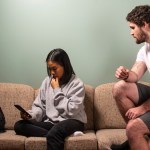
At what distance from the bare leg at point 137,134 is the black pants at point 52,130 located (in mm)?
566

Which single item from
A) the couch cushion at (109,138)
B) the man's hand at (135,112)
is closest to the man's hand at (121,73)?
the man's hand at (135,112)

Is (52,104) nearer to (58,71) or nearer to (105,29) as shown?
(58,71)

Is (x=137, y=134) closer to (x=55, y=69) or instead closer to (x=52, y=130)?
(x=52, y=130)

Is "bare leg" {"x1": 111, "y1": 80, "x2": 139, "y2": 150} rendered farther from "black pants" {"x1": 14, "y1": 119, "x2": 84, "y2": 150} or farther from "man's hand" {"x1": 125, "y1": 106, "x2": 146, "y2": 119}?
"black pants" {"x1": 14, "y1": 119, "x2": 84, "y2": 150}

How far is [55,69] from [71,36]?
0.61 m

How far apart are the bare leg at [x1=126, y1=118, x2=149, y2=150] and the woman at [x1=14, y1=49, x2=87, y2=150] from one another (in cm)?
58

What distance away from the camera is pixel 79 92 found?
9.41 ft

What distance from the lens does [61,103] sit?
112 inches

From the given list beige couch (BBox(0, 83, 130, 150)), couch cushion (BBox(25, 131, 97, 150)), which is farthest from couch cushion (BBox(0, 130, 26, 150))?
beige couch (BBox(0, 83, 130, 150))

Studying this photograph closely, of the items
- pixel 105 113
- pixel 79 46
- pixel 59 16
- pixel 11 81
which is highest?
pixel 59 16

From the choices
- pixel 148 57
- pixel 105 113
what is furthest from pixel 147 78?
pixel 148 57

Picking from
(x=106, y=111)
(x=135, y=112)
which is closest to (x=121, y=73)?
(x=135, y=112)

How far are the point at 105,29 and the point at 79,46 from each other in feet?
1.03

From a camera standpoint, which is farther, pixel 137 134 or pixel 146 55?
pixel 146 55
